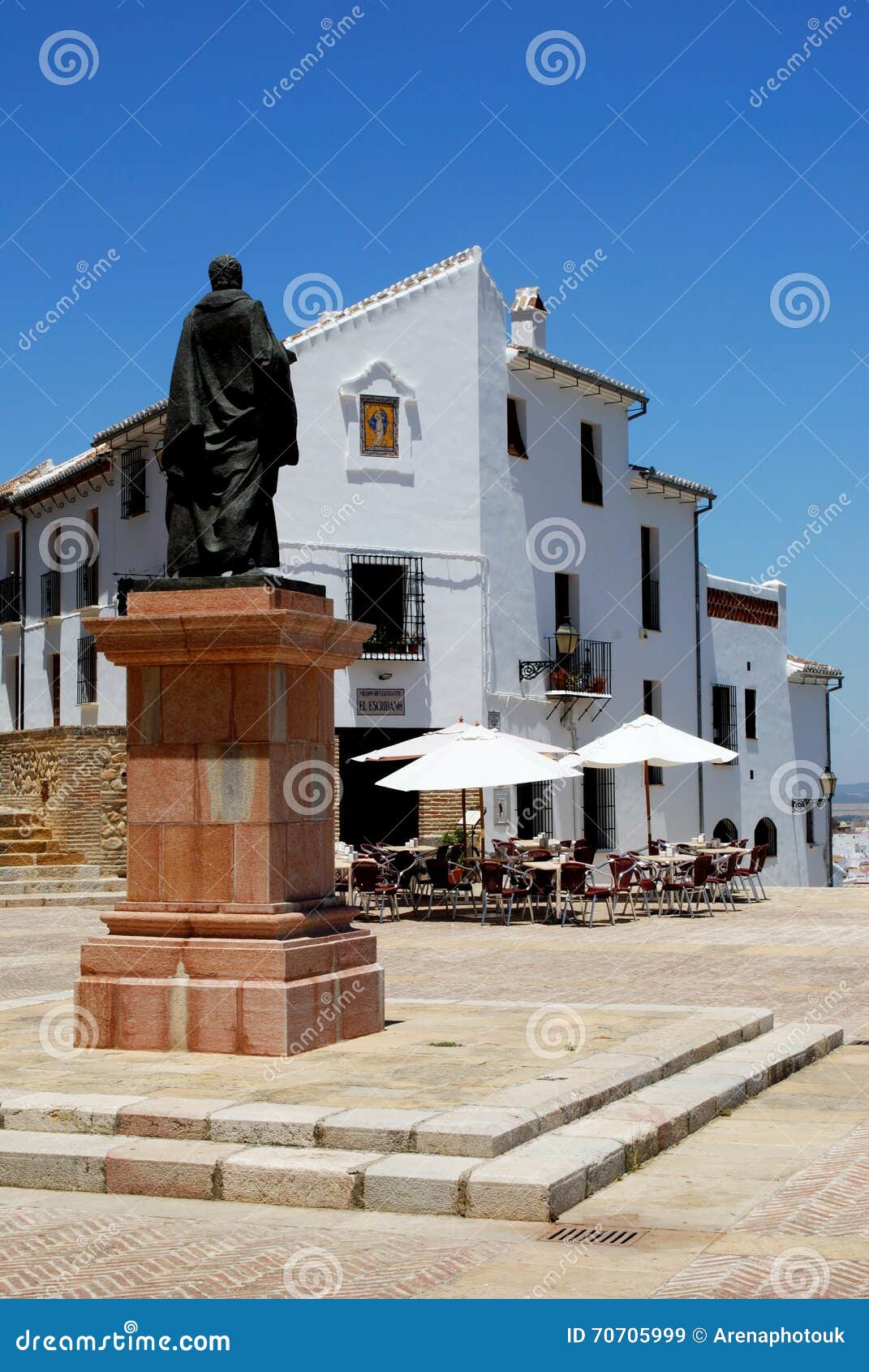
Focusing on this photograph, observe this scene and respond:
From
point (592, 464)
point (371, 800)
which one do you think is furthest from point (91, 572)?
point (592, 464)

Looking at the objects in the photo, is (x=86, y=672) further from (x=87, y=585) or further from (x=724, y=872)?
(x=724, y=872)

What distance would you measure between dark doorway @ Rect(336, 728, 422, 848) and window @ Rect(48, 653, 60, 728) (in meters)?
8.37

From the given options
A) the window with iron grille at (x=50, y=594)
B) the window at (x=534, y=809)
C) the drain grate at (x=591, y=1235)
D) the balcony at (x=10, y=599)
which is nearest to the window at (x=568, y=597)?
the window at (x=534, y=809)

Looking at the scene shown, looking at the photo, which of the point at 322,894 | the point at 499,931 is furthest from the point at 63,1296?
the point at 499,931

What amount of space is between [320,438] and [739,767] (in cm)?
1305

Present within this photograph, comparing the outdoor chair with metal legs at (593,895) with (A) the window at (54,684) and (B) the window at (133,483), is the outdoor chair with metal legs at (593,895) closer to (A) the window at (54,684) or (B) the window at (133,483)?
(B) the window at (133,483)

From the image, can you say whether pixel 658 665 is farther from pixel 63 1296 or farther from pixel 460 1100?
pixel 63 1296

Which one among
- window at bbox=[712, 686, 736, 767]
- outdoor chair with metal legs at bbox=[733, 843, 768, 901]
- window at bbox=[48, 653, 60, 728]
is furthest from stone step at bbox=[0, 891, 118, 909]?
window at bbox=[712, 686, 736, 767]

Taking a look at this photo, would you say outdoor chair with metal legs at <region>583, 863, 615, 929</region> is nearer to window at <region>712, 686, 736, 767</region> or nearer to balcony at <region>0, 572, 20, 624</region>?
window at <region>712, 686, 736, 767</region>

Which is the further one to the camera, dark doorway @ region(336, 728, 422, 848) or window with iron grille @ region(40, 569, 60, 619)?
window with iron grille @ region(40, 569, 60, 619)

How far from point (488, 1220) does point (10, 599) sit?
29519 mm

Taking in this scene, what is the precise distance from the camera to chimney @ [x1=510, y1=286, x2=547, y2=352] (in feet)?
98.3

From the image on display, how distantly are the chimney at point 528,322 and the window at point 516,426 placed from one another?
104 inches

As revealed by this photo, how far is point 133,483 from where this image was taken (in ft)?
89.0
